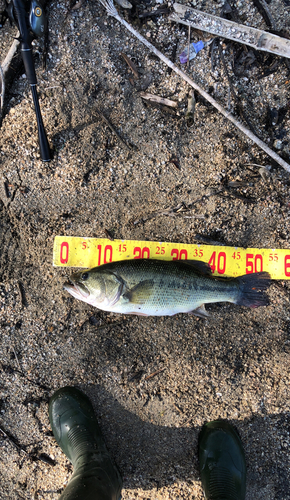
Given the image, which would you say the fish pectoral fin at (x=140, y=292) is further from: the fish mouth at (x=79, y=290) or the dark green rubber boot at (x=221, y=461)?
the dark green rubber boot at (x=221, y=461)

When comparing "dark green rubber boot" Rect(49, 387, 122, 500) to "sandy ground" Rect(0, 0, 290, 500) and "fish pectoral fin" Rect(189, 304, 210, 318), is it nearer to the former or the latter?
"sandy ground" Rect(0, 0, 290, 500)

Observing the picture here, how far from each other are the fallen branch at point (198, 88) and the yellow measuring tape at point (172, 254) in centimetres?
125

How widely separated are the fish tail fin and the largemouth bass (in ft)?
0.05

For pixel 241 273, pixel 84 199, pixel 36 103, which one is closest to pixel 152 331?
pixel 241 273

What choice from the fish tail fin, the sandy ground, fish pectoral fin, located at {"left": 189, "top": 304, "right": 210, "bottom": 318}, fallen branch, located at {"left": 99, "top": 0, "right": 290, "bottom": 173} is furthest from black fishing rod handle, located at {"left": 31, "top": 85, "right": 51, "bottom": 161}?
the fish tail fin

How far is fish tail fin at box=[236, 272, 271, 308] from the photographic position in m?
3.76

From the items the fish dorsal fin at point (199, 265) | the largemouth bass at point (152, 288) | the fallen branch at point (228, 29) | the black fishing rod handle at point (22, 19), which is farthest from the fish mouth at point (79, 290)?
the fallen branch at point (228, 29)

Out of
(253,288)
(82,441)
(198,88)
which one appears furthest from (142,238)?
(82,441)

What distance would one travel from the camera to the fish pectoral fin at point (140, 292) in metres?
3.50

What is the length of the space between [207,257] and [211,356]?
134cm

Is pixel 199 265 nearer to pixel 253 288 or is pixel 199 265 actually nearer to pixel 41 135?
pixel 253 288

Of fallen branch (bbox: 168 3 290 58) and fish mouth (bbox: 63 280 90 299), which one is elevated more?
fallen branch (bbox: 168 3 290 58)

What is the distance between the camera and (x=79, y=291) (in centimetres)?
348

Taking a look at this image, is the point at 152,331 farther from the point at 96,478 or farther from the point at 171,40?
the point at 171,40
